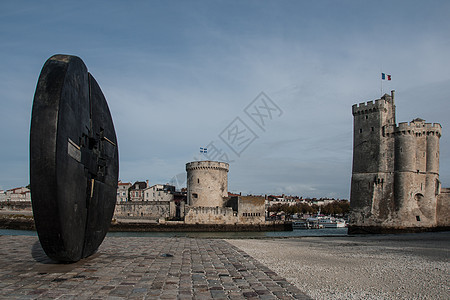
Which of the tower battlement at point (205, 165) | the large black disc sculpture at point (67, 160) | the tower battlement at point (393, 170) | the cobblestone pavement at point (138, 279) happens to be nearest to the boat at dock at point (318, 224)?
the tower battlement at point (205, 165)

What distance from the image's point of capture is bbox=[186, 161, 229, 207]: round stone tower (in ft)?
146

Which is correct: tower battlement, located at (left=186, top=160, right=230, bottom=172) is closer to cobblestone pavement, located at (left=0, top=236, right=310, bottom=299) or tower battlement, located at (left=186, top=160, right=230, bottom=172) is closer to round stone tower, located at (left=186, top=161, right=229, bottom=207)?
round stone tower, located at (left=186, top=161, right=229, bottom=207)

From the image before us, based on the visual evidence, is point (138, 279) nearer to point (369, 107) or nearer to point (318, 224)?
point (369, 107)

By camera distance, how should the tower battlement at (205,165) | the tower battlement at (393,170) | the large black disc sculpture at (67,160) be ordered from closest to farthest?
the large black disc sculpture at (67,160), the tower battlement at (393,170), the tower battlement at (205,165)

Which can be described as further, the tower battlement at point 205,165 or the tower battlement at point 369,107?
the tower battlement at point 205,165

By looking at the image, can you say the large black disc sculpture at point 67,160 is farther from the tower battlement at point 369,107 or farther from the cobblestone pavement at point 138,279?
the tower battlement at point 369,107

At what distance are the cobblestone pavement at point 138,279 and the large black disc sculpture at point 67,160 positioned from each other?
0.49 metres

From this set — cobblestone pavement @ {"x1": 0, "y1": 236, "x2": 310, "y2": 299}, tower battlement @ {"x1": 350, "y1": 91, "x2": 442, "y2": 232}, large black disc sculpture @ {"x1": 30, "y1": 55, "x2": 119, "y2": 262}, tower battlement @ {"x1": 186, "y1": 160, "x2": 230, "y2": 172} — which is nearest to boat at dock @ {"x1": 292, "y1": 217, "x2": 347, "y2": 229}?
tower battlement @ {"x1": 186, "y1": 160, "x2": 230, "y2": 172}

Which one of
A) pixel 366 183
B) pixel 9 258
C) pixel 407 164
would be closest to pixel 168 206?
pixel 366 183

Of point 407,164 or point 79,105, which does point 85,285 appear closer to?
point 79,105

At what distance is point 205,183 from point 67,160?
129 feet

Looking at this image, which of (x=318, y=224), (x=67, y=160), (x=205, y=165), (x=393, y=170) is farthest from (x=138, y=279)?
(x=318, y=224)

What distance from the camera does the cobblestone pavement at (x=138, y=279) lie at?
15.8 feet

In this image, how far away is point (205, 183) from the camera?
147 feet
